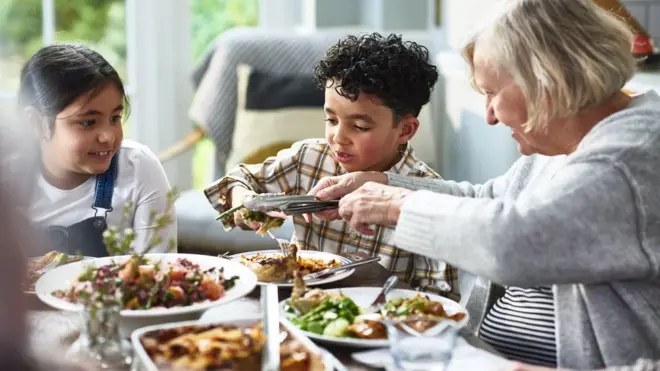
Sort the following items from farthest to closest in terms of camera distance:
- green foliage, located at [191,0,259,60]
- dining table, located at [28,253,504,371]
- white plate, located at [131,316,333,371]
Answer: green foliage, located at [191,0,259,60] → dining table, located at [28,253,504,371] → white plate, located at [131,316,333,371]

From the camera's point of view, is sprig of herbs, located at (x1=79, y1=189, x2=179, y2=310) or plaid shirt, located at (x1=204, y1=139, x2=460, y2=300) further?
plaid shirt, located at (x1=204, y1=139, x2=460, y2=300)

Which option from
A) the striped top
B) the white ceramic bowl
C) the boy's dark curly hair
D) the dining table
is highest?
the boy's dark curly hair

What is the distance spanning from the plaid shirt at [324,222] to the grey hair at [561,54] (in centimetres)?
66

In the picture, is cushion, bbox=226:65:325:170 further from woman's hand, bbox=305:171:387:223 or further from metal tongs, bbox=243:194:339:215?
metal tongs, bbox=243:194:339:215

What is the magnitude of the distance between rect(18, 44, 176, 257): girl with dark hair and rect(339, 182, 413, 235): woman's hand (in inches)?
24.1

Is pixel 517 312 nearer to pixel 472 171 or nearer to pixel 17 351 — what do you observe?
pixel 17 351

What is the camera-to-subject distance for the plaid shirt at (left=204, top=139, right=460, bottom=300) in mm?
2176

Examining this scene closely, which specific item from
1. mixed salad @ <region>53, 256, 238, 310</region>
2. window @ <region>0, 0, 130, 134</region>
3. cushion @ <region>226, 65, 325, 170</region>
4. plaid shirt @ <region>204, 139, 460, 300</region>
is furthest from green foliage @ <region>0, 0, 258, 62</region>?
mixed salad @ <region>53, 256, 238, 310</region>

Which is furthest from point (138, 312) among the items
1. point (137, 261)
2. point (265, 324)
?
point (265, 324)

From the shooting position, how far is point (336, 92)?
2180mm

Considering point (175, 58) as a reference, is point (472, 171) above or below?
below

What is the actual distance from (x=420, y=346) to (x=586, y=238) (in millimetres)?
354

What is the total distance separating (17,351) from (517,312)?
3.84 ft

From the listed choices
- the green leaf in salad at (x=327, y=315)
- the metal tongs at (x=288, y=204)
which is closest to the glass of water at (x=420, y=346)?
the green leaf in salad at (x=327, y=315)
